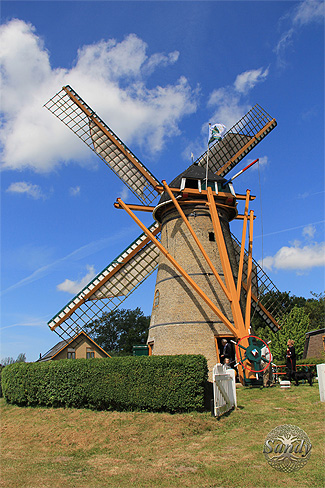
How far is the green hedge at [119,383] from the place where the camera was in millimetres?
10469

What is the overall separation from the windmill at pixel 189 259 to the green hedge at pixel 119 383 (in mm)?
3123

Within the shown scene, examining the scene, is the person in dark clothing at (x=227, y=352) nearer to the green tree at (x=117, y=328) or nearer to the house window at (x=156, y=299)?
the house window at (x=156, y=299)

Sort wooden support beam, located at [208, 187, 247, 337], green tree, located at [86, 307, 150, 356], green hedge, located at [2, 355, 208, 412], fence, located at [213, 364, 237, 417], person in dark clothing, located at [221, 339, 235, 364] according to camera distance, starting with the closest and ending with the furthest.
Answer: fence, located at [213, 364, 237, 417]
green hedge, located at [2, 355, 208, 412]
wooden support beam, located at [208, 187, 247, 337]
person in dark clothing, located at [221, 339, 235, 364]
green tree, located at [86, 307, 150, 356]

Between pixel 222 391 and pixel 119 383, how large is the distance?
3.30 meters

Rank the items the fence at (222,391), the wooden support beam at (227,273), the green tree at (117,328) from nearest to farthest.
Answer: the fence at (222,391), the wooden support beam at (227,273), the green tree at (117,328)

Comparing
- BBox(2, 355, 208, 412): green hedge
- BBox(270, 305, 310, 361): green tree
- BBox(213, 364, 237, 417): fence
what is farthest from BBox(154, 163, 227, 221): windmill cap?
BBox(270, 305, 310, 361): green tree

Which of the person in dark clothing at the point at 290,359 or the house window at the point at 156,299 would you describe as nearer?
the person in dark clothing at the point at 290,359

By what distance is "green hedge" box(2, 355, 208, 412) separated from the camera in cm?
1047

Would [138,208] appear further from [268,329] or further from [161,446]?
[268,329]

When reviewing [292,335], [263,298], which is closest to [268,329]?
[292,335]

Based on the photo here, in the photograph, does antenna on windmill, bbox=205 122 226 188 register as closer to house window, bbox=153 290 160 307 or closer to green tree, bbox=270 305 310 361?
house window, bbox=153 290 160 307

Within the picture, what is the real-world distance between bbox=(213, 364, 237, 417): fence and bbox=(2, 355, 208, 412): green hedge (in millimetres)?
659

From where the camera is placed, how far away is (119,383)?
11445 mm

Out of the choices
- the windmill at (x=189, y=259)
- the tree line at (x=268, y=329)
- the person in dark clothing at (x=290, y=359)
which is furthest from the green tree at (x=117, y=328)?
the person in dark clothing at (x=290, y=359)
